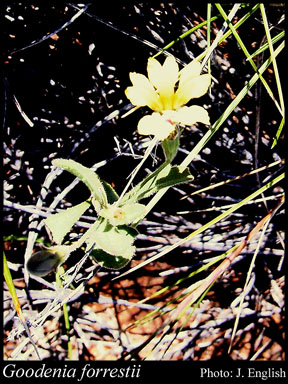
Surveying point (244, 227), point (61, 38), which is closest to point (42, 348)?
point (244, 227)

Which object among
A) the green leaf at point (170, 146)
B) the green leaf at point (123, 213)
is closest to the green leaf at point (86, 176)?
the green leaf at point (123, 213)

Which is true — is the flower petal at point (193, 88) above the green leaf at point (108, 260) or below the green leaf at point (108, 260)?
above

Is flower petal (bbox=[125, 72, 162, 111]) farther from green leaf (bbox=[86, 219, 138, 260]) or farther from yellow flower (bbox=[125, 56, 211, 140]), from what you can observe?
green leaf (bbox=[86, 219, 138, 260])

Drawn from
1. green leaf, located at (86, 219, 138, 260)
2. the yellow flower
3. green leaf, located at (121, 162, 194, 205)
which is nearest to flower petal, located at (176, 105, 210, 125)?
the yellow flower

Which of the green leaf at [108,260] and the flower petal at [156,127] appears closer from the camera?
the flower petal at [156,127]

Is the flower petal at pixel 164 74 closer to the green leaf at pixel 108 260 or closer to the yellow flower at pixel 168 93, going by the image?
the yellow flower at pixel 168 93

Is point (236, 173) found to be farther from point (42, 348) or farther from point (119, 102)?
point (42, 348)

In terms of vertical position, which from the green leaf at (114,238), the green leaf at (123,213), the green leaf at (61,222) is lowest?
the green leaf at (114,238)
